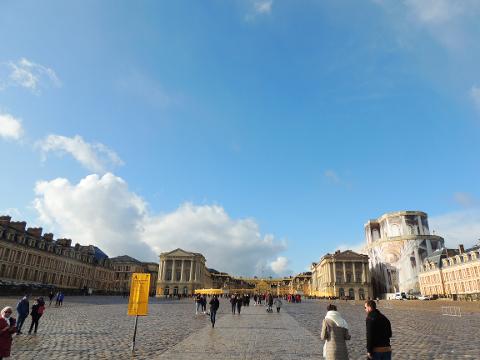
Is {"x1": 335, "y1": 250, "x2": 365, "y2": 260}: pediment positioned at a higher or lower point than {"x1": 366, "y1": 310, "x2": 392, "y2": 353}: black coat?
higher

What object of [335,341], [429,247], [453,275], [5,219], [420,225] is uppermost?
[420,225]

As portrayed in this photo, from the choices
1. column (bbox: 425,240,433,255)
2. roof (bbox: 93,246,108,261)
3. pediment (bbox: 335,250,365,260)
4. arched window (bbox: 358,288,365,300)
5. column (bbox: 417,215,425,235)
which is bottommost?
arched window (bbox: 358,288,365,300)

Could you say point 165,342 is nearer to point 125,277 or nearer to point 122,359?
point 122,359

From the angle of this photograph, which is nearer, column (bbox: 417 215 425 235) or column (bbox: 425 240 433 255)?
column (bbox: 425 240 433 255)

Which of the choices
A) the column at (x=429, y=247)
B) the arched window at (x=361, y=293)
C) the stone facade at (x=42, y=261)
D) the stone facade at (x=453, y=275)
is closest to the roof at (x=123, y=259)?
the stone facade at (x=42, y=261)

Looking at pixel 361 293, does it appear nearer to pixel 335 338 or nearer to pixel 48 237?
pixel 48 237

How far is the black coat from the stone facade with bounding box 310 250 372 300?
392 ft

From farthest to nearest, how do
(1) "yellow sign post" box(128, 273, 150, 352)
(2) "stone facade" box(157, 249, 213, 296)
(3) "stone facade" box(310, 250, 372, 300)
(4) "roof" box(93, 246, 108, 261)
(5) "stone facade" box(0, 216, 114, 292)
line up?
(2) "stone facade" box(157, 249, 213, 296), (3) "stone facade" box(310, 250, 372, 300), (4) "roof" box(93, 246, 108, 261), (5) "stone facade" box(0, 216, 114, 292), (1) "yellow sign post" box(128, 273, 150, 352)

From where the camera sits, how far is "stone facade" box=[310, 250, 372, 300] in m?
119

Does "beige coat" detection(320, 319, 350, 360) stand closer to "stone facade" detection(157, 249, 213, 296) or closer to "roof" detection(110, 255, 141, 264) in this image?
"stone facade" detection(157, 249, 213, 296)

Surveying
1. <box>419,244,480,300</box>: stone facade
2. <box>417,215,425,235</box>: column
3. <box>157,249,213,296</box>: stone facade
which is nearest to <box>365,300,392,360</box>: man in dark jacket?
<box>419,244,480,300</box>: stone facade

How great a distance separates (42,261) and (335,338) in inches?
3203

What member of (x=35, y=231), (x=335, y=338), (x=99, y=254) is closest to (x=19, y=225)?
(x=35, y=231)

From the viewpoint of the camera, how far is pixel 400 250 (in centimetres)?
12138
